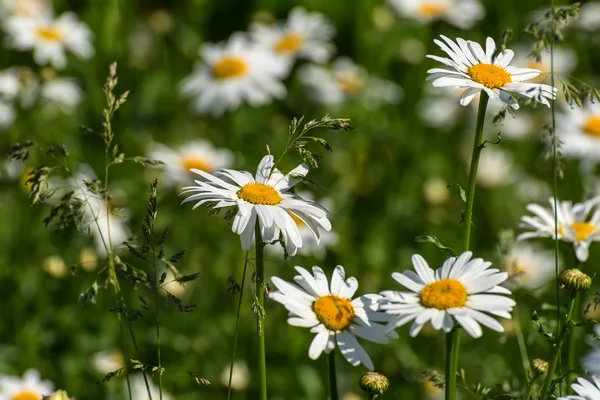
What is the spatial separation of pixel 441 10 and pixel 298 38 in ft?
2.81

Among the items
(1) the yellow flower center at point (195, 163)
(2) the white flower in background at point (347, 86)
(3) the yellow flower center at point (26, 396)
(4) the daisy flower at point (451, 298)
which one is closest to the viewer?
(4) the daisy flower at point (451, 298)

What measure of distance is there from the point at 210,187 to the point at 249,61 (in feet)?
8.70

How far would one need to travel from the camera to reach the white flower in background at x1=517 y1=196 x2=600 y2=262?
1.78 metres

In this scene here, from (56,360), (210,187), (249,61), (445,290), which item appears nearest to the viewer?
(445,290)

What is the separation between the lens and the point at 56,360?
2.91 metres

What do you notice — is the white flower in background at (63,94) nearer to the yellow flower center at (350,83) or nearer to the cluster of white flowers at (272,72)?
the cluster of white flowers at (272,72)

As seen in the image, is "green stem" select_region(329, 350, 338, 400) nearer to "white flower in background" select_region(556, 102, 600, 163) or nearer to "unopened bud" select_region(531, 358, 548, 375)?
"unopened bud" select_region(531, 358, 548, 375)

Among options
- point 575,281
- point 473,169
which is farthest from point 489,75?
point 575,281

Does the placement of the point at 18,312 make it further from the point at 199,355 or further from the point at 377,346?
the point at 377,346

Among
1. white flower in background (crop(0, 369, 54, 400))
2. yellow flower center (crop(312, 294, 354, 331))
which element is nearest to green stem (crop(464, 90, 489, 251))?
yellow flower center (crop(312, 294, 354, 331))

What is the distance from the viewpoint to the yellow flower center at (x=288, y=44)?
4.32m

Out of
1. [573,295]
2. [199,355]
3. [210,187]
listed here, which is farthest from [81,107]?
[573,295]

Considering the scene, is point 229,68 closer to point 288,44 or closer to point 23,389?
point 288,44

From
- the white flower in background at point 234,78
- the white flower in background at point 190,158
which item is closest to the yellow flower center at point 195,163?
the white flower in background at point 190,158
